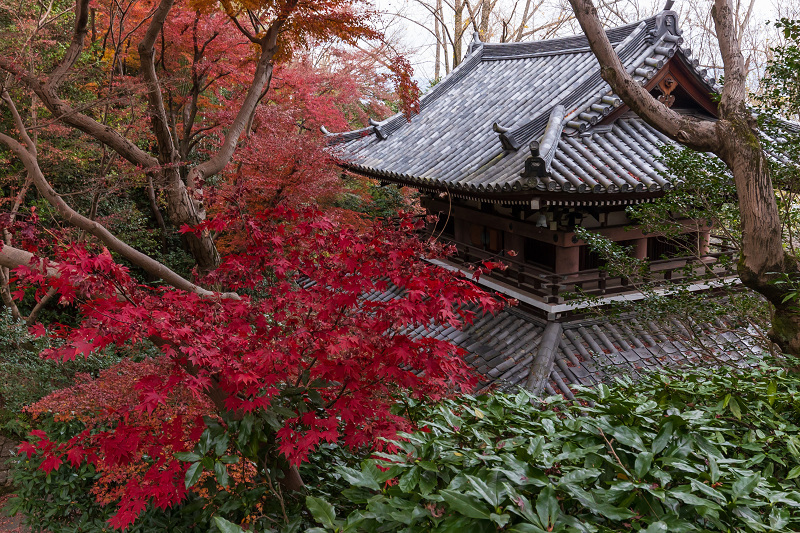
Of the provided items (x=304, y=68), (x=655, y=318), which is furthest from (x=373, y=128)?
(x=655, y=318)

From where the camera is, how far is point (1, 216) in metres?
3.51

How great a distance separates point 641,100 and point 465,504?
3.46 m

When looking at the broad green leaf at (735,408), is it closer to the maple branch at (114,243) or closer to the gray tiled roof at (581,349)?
the gray tiled roof at (581,349)

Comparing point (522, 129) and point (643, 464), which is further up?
point (522, 129)

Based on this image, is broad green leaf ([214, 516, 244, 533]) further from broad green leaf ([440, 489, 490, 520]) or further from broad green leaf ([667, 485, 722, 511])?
broad green leaf ([667, 485, 722, 511])

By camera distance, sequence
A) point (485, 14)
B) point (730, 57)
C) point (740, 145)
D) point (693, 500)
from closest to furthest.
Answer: point (693, 500), point (740, 145), point (730, 57), point (485, 14)

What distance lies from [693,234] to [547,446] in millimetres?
8056

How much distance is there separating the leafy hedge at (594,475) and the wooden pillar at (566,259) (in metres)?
5.18

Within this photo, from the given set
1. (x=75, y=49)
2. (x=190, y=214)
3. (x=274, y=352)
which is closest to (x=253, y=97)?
(x=190, y=214)

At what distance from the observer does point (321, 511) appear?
192cm

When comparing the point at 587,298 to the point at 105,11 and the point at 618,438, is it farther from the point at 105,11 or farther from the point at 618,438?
the point at 105,11

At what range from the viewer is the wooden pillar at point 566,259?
7762 millimetres

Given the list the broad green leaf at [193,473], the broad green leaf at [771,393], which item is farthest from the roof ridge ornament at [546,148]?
the broad green leaf at [193,473]

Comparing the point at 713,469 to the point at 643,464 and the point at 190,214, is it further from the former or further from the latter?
the point at 190,214
